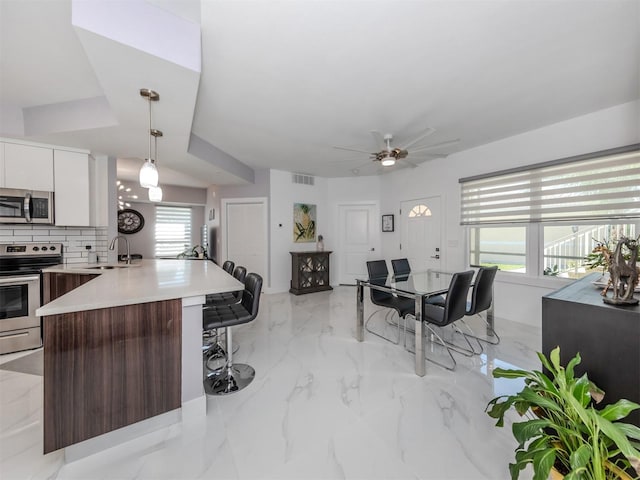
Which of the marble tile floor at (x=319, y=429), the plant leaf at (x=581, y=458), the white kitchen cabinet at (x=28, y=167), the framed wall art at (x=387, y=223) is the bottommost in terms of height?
the marble tile floor at (x=319, y=429)

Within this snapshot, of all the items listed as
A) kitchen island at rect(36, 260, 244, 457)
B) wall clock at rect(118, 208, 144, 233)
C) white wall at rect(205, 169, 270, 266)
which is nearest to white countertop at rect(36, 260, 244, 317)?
kitchen island at rect(36, 260, 244, 457)

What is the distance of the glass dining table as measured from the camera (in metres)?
2.21

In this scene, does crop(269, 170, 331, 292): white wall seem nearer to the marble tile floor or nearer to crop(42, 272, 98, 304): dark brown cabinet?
the marble tile floor

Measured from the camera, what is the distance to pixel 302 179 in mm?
5449

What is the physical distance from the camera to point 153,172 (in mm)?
2131

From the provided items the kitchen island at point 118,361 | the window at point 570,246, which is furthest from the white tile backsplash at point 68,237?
the window at point 570,246

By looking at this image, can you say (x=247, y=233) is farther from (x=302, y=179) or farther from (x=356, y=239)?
(x=356, y=239)

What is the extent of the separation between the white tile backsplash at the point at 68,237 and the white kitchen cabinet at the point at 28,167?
50 cm

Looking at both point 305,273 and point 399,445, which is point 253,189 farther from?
point 399,445

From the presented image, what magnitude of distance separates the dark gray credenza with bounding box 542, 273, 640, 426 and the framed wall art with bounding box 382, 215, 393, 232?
390 cm

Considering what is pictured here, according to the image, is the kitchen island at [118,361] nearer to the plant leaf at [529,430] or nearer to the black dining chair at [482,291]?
the plant leaf at [529,430]

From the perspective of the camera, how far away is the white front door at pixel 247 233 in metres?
5.23

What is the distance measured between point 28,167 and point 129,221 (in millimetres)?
3878

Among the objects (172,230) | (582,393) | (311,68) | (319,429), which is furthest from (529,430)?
(172,230)
